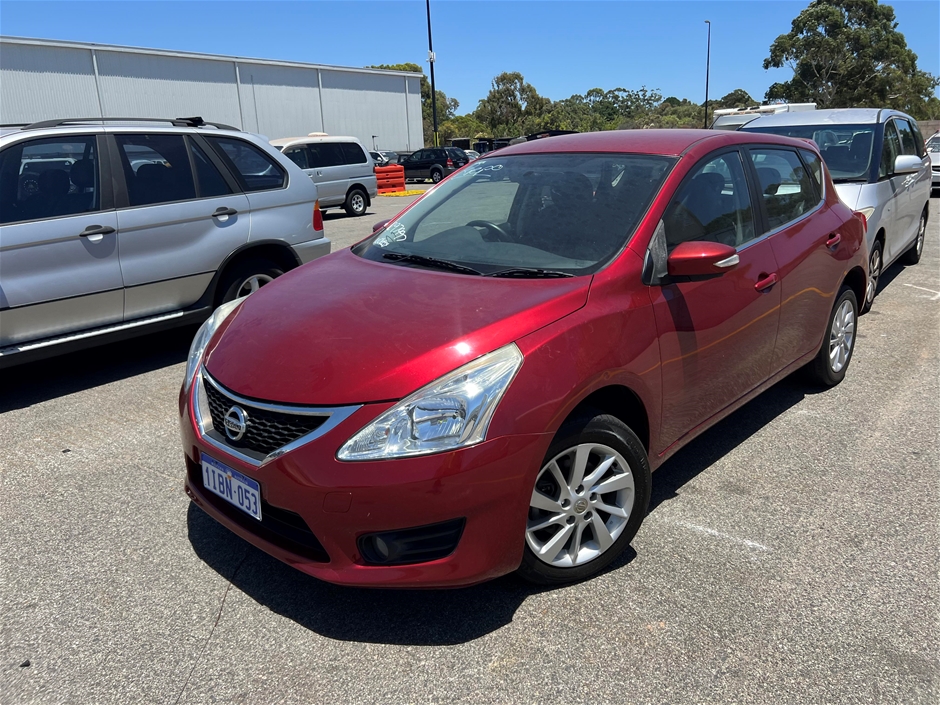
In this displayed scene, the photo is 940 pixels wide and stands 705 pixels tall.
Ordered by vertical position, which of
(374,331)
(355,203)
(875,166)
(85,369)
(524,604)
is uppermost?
(875,166)

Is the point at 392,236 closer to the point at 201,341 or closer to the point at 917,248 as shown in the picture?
the point at 201,341

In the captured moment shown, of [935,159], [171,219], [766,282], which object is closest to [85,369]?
[171,219]

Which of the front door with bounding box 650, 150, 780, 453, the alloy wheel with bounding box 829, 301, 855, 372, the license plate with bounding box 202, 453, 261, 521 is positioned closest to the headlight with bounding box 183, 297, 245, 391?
the license plate with bounding box 202, 453, 261, 521

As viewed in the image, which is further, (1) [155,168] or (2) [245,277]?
(2) [245,277]

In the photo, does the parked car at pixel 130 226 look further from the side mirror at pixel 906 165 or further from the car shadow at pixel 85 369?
the side mirror at pixel 906 165

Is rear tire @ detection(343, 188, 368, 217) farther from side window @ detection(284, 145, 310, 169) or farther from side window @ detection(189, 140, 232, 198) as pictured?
side window @ detection(189, 140, 232, 198)

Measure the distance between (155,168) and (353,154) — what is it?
12.8 meters

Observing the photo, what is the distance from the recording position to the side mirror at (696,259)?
3.02 meters

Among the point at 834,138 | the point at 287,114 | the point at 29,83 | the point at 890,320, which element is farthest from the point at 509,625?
the point at 287,114

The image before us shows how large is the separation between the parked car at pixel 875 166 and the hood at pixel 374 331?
4706 millimetres

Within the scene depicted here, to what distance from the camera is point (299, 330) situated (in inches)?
111

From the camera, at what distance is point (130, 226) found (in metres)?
5.22

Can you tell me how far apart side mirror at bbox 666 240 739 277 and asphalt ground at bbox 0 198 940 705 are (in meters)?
1.14

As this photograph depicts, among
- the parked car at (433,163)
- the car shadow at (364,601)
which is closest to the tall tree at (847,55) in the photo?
the parked car at (433,163)
